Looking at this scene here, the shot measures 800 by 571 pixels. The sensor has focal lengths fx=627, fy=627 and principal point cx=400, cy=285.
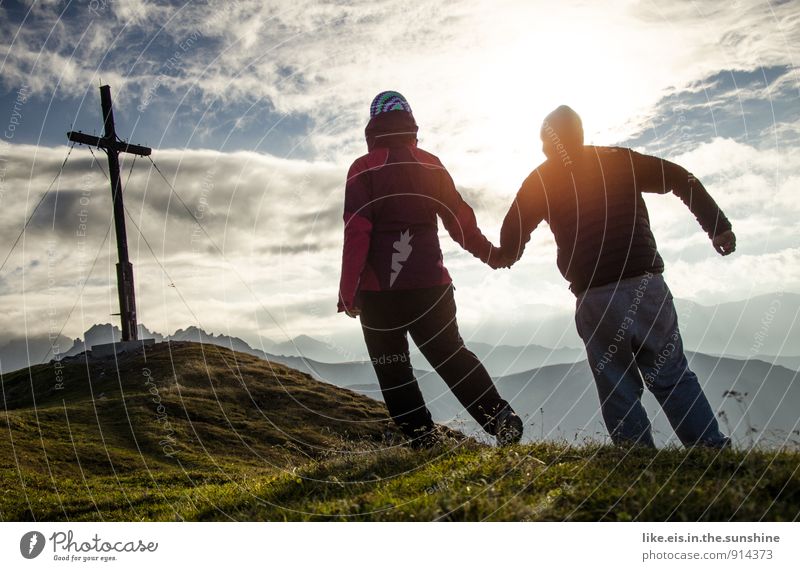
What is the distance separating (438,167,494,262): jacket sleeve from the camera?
749 centimetres

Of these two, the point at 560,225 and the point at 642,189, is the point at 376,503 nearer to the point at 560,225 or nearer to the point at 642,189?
the point at 560,225

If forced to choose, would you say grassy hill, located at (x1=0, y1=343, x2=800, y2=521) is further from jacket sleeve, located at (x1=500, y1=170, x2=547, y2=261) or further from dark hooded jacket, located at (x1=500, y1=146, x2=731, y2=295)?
jacket sleeve, located at (x1=500, y1=170, x2=547, y2=261)

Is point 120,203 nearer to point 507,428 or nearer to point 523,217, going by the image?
point 523,217

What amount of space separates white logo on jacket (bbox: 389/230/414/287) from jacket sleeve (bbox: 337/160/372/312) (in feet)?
1.04

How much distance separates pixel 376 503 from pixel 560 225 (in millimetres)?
3563

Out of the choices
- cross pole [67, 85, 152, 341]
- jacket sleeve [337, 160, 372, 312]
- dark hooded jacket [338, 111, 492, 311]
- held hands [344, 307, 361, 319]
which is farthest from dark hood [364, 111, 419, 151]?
cross pole [67, 85, 152, 341]

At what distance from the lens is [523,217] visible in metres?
7.14

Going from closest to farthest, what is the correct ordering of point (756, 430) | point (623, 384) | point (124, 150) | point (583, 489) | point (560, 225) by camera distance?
1. point (583, 489)
2. point (756, 430)
3. point (623, 384)
4. point (560, 225)
5. point (124, 150)

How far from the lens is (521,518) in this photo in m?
4.36

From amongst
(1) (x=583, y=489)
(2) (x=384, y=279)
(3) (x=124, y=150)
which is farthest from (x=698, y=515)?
(3) (x=124, y=150)

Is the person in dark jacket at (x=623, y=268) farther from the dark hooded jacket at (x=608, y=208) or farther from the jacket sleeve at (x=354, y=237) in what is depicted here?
the jacket sleeve at (x=354, y=237)

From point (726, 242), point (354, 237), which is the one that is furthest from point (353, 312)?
point (726, 242)

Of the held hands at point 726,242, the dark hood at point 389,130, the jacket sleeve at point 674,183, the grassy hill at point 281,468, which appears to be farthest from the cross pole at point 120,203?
the held hands at point 726,242

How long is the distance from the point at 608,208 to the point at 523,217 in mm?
1036
